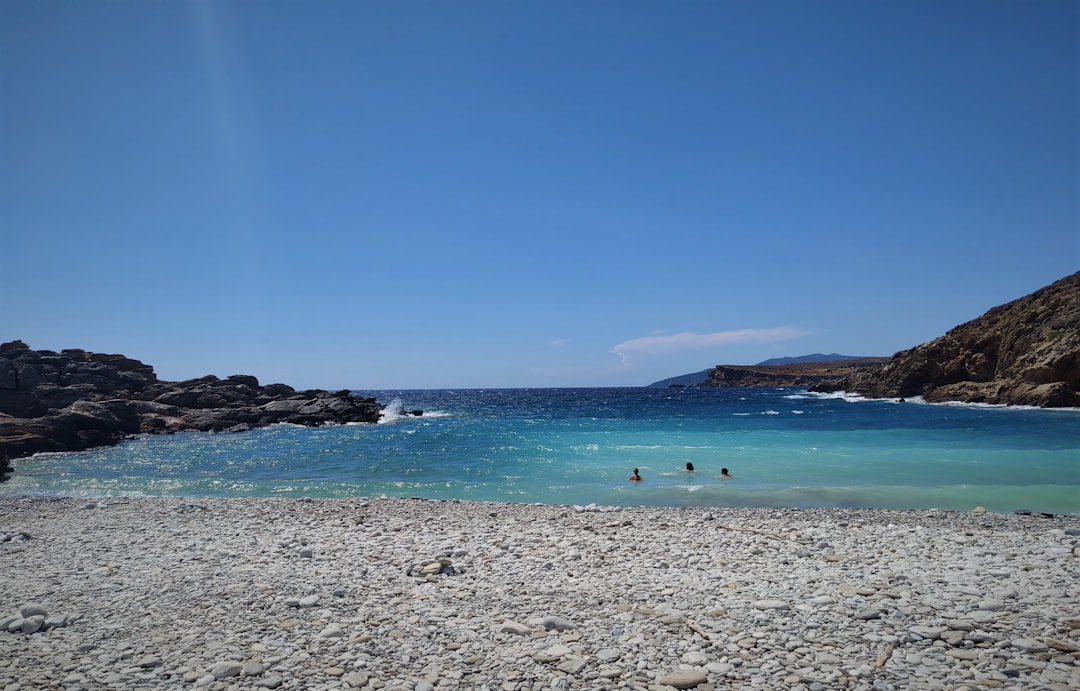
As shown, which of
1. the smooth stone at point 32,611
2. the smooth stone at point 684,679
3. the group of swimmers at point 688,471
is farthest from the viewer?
the group of swimmers at point 688,471

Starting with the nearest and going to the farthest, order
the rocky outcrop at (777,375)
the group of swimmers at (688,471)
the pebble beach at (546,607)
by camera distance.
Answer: the pebble beach at (546,607)
the group of swimmers at (688,471)
the rocky outcrop at (777,375)

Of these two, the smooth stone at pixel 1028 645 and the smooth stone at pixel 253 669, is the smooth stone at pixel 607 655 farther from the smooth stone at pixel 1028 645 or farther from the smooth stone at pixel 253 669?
the smooth stone at pixel 1028 645

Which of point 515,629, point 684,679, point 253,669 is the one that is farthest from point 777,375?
point 253,669

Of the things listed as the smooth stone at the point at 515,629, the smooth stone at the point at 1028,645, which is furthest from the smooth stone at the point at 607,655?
the smooth stone at the point at 1028,645

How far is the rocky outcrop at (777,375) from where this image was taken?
152 metres

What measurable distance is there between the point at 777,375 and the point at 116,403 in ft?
498

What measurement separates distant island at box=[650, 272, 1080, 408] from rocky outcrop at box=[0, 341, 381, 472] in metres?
64.8

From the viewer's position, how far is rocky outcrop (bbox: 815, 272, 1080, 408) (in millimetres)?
53000

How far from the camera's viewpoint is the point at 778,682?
5.60 m

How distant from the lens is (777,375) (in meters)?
160

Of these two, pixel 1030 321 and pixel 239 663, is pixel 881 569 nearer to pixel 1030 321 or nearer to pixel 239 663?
pixel 239 663

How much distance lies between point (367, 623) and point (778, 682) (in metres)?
4.73

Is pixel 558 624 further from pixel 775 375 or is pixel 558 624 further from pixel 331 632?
pixel 775 375

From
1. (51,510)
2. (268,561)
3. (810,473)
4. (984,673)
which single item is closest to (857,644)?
(984,673)
